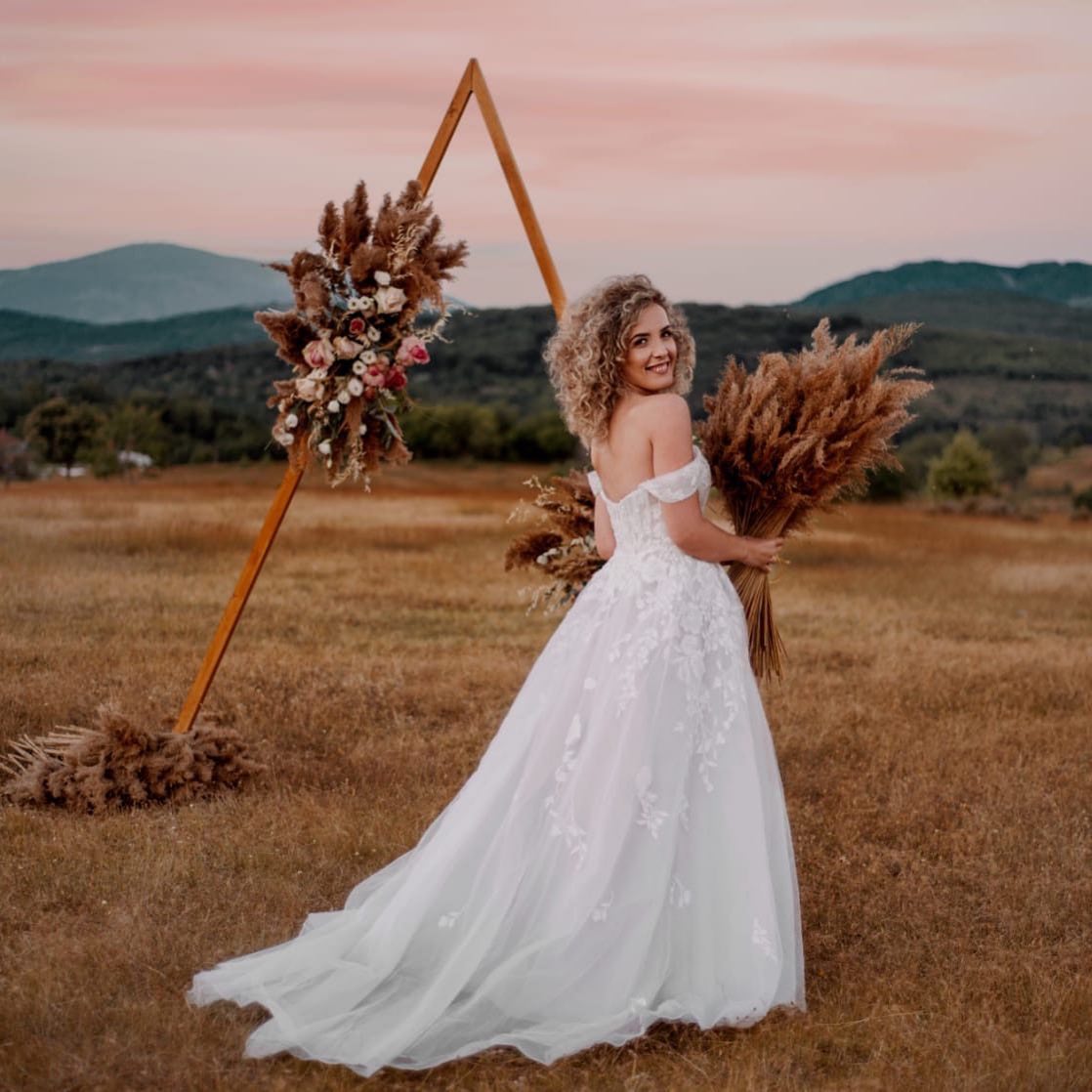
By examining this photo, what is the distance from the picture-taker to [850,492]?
668 cm

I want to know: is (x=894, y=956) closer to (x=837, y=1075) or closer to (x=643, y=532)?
(x=837, y=1075)

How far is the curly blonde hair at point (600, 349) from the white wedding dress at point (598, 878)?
0.37 m

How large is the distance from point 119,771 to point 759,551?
3.95 metres

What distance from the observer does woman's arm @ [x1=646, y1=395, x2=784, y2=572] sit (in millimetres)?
5367

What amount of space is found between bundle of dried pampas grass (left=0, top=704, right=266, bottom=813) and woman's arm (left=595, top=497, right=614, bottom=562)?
10.4ft

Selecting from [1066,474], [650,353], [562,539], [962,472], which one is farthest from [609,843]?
[1066,474]

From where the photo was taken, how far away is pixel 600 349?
5.41 meters

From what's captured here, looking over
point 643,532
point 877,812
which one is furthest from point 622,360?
point 877,812

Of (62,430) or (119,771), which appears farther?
(62,430)

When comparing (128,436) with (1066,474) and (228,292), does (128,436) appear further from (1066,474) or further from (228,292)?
(1066,474)

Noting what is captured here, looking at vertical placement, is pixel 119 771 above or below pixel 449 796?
above

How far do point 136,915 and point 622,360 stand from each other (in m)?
3.15

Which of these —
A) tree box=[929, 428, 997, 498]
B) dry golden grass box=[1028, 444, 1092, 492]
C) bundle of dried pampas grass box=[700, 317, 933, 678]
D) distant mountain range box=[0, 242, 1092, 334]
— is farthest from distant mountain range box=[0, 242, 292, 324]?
bundle of dried pampas grass box=[700, 317, 933, 678]

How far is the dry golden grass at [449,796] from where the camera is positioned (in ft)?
16.3
